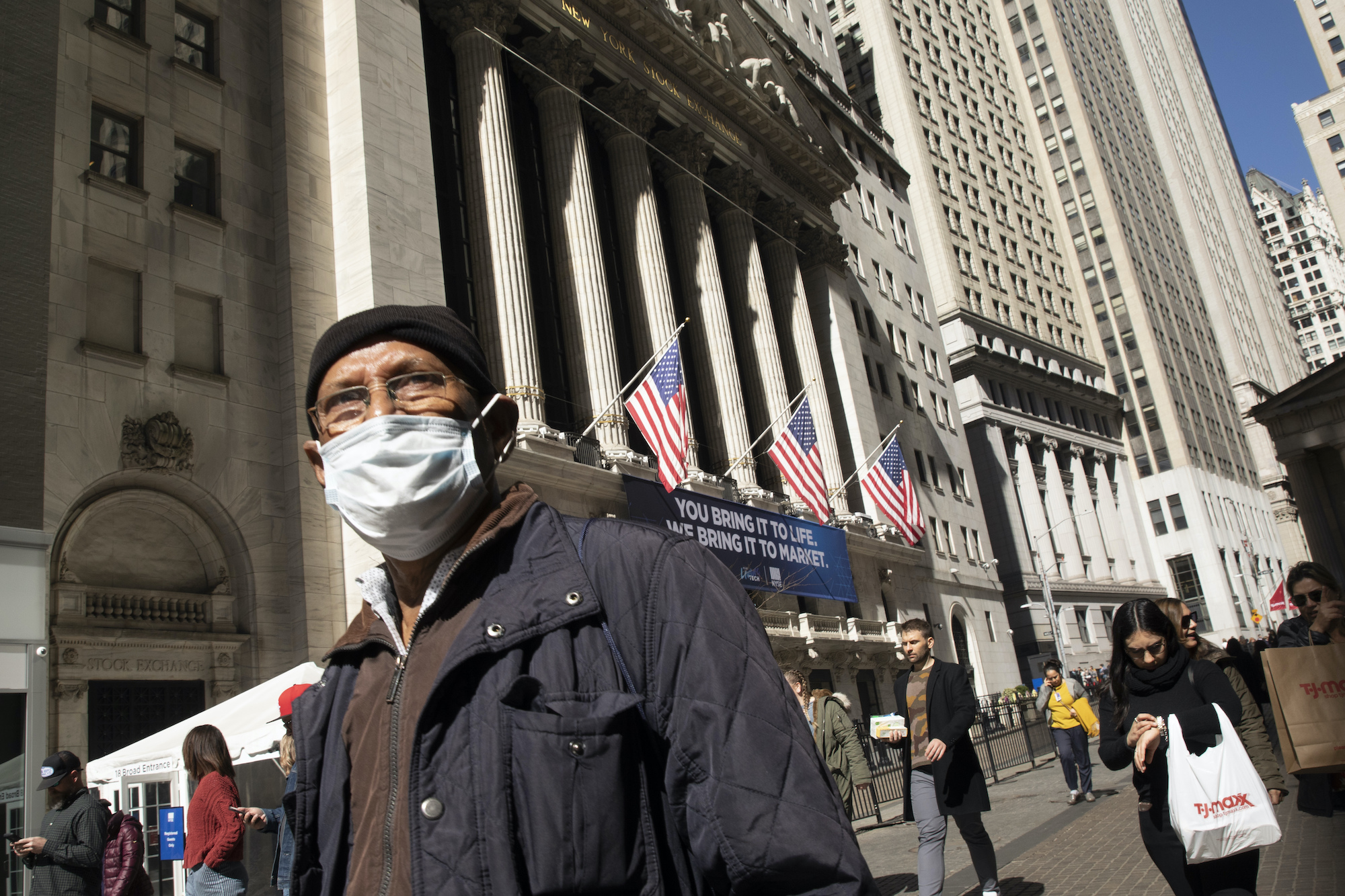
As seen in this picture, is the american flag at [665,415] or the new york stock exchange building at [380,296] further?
the american flag at [665,415]

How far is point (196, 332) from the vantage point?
18219 mm

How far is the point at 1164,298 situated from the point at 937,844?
103682mm

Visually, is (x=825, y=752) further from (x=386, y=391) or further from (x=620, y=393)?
(x=620, y=393)

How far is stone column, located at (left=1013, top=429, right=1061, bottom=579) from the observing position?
66125 mm

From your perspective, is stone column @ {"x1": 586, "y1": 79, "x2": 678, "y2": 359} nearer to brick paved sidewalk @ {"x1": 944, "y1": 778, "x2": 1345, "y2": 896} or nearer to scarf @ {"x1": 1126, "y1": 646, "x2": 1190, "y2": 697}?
brick paved sidewalk @ {"x1": 944, "y1": 778, "x2": 1345, "y2": 896}

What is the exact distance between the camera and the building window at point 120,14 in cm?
1827

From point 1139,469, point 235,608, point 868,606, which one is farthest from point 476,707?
point 1139,469

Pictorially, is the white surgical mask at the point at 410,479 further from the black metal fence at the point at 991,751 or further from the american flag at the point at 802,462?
the american flag at the point at 802,462

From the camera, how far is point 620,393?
1023 inches

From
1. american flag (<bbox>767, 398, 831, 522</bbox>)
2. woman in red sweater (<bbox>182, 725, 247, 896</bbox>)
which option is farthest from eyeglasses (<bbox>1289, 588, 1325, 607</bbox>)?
american flag (<bbox>767, 398, 831, 522</bbox>)

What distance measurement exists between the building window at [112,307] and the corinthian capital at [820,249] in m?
31.0

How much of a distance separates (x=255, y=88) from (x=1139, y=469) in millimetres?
82704

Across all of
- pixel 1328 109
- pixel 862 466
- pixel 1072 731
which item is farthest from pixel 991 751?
pixel 1328 109

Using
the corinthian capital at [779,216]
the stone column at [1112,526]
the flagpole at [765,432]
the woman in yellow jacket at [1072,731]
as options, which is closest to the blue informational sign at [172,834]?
the woman in yellow jacket at [1072,731]
